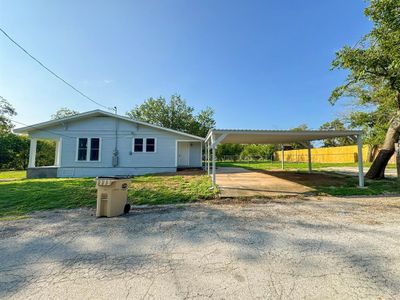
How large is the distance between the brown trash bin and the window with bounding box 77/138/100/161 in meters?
10.5

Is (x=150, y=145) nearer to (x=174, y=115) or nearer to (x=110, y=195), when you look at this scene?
(x=110, y=195)

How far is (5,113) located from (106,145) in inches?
849

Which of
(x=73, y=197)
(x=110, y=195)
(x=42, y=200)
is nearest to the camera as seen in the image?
(x=110, y=195)

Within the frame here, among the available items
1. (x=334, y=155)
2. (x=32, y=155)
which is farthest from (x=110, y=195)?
(x=334, y=155)

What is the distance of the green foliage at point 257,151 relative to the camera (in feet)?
135

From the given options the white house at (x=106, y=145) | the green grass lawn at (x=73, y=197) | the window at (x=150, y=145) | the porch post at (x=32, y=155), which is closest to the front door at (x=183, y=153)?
the white house at (x=106, y=145)

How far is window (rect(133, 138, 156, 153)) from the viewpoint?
14578 mm

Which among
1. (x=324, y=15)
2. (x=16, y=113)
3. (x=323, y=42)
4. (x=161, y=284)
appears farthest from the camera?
(x=16, y=113)

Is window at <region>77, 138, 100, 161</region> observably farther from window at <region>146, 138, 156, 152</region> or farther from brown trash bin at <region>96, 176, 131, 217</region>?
brown trash bin at <region>96, 176, 131, 217</region>

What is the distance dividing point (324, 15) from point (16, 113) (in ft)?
112

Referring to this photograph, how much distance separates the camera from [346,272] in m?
2.38

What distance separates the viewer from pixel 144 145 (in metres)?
14.6

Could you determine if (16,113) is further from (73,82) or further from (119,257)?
(119,257)

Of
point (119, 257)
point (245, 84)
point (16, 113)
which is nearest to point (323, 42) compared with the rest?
point (245, 84)
